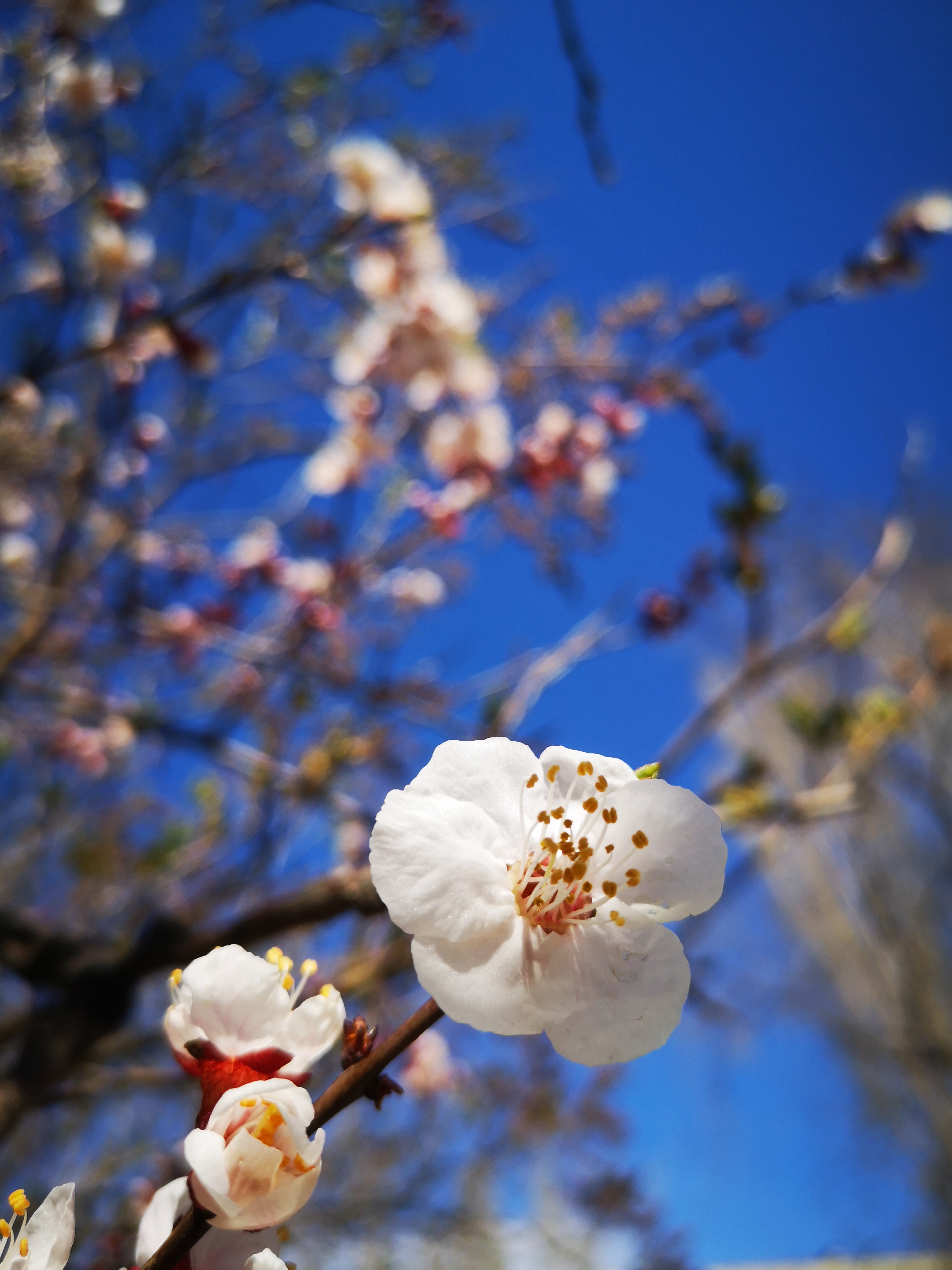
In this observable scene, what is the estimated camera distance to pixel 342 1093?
32 cm

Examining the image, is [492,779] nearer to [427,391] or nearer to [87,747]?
[427,391]

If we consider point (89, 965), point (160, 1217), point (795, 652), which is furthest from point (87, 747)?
point (160, 1217)

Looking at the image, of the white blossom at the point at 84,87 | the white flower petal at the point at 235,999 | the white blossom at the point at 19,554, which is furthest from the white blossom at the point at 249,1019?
the white blossom at the point at 19,554

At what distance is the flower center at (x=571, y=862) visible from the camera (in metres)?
0.39

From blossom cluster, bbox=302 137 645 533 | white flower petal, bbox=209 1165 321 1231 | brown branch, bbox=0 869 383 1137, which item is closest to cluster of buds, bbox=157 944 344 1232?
white flower petal, bbox=209 1165 321 1231

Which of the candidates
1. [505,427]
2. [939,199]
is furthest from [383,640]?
[939,199]

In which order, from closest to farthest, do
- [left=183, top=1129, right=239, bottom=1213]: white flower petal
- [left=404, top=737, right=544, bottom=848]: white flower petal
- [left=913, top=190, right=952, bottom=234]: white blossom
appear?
[left=183, top=1129, right=239, bottom=1213]: white flower petal
[left=404, top=737, right=544, bottom=848]: white flower petal
[left=913, top=190, right=952, bottom=234]: white blossom

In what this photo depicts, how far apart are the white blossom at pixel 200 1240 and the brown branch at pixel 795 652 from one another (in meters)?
1.13

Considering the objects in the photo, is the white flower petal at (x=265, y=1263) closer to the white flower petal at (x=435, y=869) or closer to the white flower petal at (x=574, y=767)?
the white flower petal at (x=435, y=869)

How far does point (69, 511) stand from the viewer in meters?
1.98

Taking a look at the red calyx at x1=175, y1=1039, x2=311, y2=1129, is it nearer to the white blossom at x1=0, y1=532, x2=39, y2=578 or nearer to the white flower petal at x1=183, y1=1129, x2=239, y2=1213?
the white flower petal at x1=183, y1=1129, x2=239, y2=1213

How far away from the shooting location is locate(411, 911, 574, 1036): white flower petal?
1.13 ft

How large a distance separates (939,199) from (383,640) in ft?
6.90

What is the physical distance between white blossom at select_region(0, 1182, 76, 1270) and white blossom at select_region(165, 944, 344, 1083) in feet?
0.23
